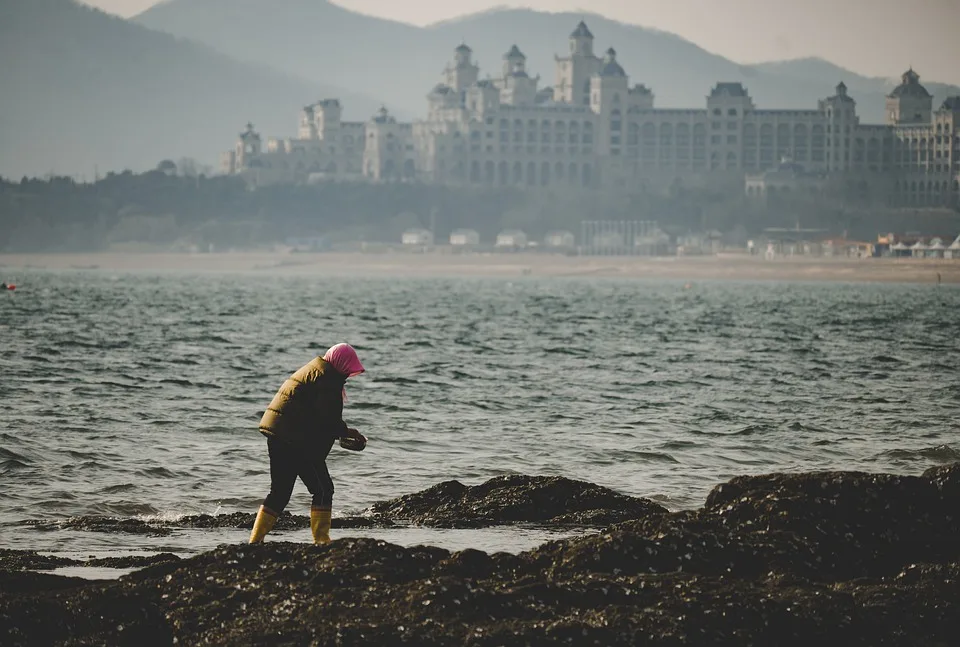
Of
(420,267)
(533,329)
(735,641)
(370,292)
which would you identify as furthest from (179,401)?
(420,267)

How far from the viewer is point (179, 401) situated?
27766mm

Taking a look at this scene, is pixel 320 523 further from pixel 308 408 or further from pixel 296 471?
pixel 308 408

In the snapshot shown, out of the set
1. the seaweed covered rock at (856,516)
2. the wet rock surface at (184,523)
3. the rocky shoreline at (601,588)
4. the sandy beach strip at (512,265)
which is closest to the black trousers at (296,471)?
the rocky shoreline at (601,588)

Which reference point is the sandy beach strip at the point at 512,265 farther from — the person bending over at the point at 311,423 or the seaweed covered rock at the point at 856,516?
the seaweed covered rock at the point at 856,516

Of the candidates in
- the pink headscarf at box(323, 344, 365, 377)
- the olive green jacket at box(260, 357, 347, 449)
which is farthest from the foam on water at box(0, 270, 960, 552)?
the pink headscarf at box(323, 344, 365, 377)

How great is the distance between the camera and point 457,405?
27797mm

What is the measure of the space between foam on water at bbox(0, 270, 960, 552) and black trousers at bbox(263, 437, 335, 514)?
130 centimetres

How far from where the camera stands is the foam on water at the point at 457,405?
57.0 ft

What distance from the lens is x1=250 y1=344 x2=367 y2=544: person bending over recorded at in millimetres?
11305

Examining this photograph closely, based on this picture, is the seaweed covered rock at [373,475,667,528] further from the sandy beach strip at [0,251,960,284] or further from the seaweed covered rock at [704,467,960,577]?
the sandy beach strip at [0,251,960,284]

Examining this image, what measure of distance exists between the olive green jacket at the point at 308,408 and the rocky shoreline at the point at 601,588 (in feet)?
4.63

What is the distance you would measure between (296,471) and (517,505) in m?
3.07

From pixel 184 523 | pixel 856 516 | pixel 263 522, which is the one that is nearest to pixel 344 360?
pixel 263 522

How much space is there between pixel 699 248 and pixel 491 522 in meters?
162
